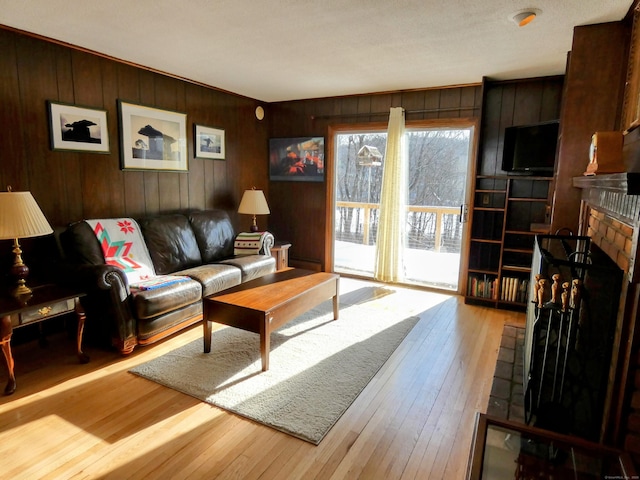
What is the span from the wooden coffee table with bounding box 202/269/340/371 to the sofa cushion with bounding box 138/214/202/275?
0.99 meters

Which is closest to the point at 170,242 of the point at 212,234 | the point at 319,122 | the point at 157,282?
the point at 212,234

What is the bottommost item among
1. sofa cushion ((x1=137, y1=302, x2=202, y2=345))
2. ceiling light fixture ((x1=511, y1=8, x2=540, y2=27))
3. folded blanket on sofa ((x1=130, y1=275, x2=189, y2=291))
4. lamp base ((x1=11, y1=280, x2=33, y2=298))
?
sofa cushion ((x1=137, y1=302, x2=202, y2=345))

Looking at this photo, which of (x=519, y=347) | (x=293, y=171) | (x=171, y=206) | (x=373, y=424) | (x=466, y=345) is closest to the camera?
(x=373, y=424)

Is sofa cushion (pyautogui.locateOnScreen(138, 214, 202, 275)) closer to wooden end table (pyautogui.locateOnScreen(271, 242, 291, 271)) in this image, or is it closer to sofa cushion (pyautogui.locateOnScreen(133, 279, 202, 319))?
sofa cushion (pyautogui.locateOnScreen(133, 279, 202, 319))

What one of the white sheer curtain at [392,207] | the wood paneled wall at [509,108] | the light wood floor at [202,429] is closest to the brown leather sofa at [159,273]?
the light wood floor at [202,429]

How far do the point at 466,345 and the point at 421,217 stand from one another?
6.91 ft

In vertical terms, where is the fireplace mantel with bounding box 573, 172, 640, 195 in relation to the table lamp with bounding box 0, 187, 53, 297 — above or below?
above

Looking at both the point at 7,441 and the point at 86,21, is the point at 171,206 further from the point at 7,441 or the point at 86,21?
the point at 7,441

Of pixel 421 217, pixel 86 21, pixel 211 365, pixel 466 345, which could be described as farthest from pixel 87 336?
pixel 421 217

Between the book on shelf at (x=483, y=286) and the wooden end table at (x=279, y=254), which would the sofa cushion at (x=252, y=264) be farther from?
the book on shelf at (x=483, y=286)

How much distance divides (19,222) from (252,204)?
2.60 metres

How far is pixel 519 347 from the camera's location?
2842mm

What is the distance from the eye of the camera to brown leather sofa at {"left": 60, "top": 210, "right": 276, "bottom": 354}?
2773 mm

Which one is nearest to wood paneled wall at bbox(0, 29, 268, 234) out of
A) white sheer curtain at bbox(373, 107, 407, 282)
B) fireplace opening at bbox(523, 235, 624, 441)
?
white sheer curtain at bbox(373, 107, 407, 282)
